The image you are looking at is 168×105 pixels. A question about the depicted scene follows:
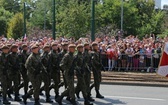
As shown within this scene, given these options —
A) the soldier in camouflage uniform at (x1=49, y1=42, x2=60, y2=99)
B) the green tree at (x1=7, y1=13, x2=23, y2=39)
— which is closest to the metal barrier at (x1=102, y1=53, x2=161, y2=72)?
the soldier in camouflage uniform at (x1=49, y1=42, x2=60, y2=99)

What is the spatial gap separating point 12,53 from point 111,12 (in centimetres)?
4226

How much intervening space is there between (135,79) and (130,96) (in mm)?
3983

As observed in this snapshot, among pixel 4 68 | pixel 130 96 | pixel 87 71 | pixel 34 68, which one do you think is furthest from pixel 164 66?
pixel 130 96

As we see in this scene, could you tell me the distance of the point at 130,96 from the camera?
14.0 metres

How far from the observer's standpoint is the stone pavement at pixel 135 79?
56.6ft

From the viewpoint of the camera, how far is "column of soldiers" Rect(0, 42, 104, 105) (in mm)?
11766

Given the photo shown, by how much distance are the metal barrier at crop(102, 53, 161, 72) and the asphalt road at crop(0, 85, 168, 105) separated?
2.67 metres

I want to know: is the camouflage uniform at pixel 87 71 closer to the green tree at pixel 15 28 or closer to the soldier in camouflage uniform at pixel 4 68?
the soldier in camouflage uniform at pixel 4 68

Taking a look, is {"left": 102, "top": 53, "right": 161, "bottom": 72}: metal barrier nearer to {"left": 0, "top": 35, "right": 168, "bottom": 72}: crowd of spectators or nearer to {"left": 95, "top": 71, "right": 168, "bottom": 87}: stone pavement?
{"left": 0, "top": 35, "right": 168, "bottom": 72}: crowd of spectators

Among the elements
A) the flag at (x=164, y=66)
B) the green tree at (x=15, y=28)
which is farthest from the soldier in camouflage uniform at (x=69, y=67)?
the green tree at (x=15, y=28)

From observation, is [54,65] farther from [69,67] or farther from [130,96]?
[130,96]

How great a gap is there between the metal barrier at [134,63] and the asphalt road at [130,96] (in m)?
2.67

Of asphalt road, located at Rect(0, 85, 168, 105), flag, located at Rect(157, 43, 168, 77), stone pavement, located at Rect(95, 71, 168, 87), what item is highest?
flag, located at Rect(157, 43, 168, 77)

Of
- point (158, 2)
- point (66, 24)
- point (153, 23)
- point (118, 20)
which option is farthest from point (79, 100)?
point (158, 2)
